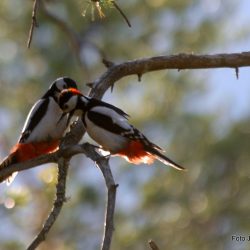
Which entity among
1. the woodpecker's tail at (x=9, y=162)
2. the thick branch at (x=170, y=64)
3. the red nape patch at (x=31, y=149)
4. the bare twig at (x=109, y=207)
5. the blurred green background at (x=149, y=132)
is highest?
the bare twig at (x=109, y=207)

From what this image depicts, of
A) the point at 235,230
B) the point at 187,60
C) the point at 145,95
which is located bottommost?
the point at 235,230

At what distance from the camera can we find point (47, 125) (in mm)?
3990

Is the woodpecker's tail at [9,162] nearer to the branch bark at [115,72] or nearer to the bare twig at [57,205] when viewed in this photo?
the branch bark at [115,72]

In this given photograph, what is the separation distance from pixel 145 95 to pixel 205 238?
74.0 inches

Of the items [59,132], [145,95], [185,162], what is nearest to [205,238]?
[185,162]

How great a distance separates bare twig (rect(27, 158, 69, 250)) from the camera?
278 centimetres

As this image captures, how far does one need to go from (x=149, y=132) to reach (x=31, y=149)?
4632mm

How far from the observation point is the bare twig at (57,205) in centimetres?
278

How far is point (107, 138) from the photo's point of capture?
361 cm

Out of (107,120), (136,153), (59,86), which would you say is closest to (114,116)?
(107,120)

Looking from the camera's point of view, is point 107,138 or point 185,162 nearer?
point 107,138

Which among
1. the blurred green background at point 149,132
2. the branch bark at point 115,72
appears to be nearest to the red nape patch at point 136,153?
A: the branch bark at point 115,72

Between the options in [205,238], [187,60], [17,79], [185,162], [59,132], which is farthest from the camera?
[17,79]

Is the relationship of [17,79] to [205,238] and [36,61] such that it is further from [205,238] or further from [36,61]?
[205,238]
